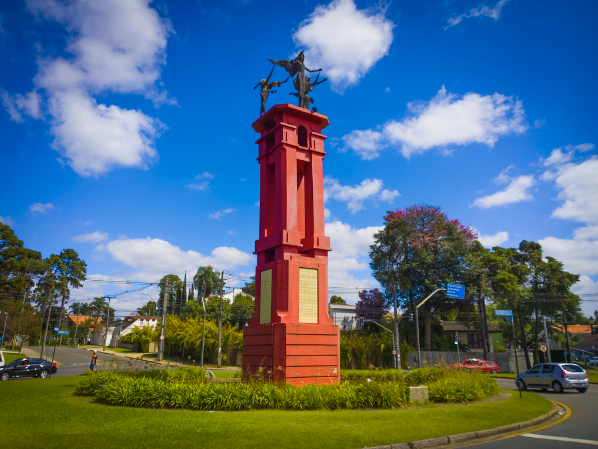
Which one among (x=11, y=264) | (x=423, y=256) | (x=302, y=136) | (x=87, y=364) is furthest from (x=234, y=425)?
(x=11, y=264)

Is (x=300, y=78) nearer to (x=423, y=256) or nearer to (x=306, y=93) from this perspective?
(x=306, y=93)

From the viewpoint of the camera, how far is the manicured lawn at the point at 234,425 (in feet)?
24.9

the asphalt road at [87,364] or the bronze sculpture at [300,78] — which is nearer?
the asphalt road at [87,364]

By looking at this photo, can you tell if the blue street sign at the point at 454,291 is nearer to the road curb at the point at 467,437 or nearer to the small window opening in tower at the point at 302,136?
the small window opening in tower at the point at 302,136

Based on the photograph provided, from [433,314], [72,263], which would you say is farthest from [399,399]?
[72,263]

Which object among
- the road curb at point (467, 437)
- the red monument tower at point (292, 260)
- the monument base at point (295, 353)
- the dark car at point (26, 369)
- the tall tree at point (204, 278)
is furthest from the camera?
the tall tree at point (204, 278)

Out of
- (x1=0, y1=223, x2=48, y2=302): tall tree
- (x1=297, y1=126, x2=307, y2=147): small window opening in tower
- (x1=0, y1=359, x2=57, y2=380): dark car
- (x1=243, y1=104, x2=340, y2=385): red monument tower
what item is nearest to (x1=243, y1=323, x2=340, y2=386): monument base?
(x1=243, y1=104, x2=340, y2=385): red monument tower

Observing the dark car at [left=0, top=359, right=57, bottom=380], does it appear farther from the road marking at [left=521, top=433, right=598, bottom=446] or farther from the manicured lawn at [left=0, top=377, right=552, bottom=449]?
the road marking at [left=521, top=433, right=598, bottom=446]

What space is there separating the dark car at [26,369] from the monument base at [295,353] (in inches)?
767

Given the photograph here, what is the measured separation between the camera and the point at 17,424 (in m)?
9.28

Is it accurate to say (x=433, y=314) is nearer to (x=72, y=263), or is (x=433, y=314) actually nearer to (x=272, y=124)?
(x=272, y=124)

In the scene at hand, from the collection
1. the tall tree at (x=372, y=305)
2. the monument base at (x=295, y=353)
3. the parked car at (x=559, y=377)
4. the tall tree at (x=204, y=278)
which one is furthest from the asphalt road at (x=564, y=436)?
the tall tree at (x=204, y=278)

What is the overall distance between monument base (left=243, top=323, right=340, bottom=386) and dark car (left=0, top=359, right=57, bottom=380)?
63.9ft

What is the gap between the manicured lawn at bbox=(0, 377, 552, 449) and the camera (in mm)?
7586
